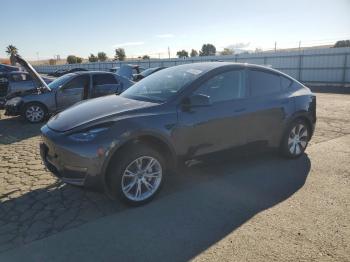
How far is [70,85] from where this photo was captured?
32.9 feet

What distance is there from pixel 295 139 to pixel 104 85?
630 centimetres

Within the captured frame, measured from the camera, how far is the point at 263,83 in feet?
17.6

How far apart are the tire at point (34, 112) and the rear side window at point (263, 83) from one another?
696cm

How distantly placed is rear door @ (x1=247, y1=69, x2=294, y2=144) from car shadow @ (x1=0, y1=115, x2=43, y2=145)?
18.0ft

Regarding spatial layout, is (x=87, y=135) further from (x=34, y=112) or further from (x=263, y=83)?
(x=34, y=112)

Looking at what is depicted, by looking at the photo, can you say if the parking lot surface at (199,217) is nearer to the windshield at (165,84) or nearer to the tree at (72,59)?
the windshield at (165,84)

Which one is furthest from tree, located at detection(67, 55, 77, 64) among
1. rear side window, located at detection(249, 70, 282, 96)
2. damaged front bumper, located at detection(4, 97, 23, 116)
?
rear side window, located at detection(249, 70, 282, 96)

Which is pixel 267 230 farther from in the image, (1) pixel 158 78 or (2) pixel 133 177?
(1) pixel 158 78

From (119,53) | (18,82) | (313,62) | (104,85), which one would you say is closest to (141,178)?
(104,85)

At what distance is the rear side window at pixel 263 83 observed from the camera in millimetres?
5203

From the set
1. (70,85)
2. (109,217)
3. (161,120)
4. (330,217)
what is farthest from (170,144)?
(70,85)

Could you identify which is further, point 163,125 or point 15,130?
point 15,130

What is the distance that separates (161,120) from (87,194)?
1.48 meters

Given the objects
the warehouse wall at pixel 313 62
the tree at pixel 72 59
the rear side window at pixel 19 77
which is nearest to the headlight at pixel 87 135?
the rear side window at pixel 19 77
